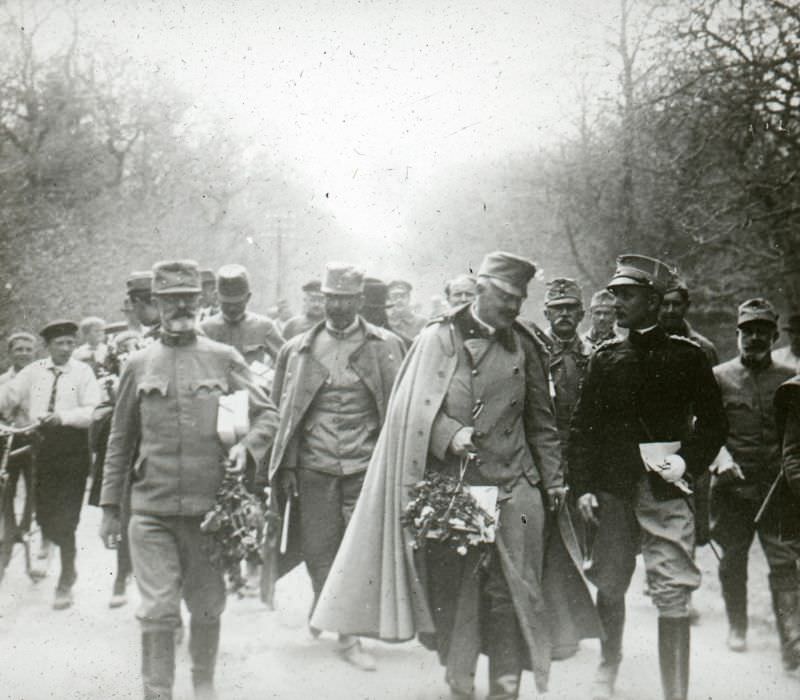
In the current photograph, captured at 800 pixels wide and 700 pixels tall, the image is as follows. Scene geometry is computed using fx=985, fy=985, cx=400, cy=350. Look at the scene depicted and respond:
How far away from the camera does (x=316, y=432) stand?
6.75 meters

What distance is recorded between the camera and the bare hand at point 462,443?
5051mm

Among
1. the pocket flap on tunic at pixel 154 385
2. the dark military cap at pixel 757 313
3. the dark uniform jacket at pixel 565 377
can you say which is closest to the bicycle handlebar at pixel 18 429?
the pocket flap on tunic at pixel 154 385

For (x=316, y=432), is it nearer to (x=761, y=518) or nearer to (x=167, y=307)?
(x=167, y=307)

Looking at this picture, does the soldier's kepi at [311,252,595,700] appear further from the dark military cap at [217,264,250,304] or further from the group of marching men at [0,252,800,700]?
the dark military cap at [217,264,250,304]

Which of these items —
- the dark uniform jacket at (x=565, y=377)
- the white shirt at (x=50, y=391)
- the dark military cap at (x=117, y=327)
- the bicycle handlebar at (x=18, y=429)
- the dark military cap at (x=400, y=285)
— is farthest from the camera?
the dark military cap at (x=400, y=285)

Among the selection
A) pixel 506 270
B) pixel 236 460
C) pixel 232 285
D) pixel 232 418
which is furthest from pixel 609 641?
pixel 232 285

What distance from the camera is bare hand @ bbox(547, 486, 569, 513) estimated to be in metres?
5.42

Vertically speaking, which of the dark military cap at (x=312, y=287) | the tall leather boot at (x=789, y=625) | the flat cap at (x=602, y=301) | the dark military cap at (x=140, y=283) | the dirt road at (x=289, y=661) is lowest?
the dirt road at (x=289, y=661)

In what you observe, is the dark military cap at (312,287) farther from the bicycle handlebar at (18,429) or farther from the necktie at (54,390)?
the bicycle handlebar at (18,429)

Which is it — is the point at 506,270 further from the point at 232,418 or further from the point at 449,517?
the point at 232,418

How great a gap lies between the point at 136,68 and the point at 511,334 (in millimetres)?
9938

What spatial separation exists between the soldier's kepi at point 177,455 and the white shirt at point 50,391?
3.05m

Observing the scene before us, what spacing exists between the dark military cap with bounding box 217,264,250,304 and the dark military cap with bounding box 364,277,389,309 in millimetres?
1448

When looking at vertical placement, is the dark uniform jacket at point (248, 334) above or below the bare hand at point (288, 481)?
above
